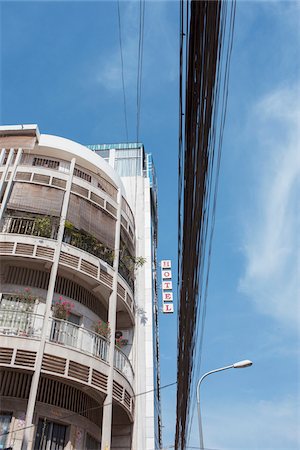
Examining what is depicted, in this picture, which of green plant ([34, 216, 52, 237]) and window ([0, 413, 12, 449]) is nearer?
window ([0, 413, 12, 449])

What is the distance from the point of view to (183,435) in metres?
11.7

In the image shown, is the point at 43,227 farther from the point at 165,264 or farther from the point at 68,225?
the point at 165,264

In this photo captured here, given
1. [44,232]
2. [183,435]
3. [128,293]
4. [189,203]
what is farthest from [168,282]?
[189,203]

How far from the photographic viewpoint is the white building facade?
39.5 ft

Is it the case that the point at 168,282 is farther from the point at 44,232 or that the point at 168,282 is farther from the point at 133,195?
the point at 44,232

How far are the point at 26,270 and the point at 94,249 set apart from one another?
268 centimetres

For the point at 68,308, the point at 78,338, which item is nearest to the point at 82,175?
the point at 68,308

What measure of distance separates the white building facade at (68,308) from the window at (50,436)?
0.03 m

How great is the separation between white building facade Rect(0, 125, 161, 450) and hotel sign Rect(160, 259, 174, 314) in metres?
3.64

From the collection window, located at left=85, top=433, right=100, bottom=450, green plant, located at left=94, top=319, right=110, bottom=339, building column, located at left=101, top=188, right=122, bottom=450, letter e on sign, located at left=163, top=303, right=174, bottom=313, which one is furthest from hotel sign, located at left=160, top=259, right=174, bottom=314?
window, located at left=85, top=433, right=100, bottom=450

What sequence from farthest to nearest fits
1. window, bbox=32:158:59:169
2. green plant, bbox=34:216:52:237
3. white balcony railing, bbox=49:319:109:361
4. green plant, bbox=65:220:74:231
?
window, bbox=32:158:59:169 < green plant, bbox=65:220:74:231 < green plant, bbox=34:216:52:237 < white balcony railing, bbox=49:319:109:361

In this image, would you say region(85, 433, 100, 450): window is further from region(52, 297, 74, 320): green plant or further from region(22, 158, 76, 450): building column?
region(52, 297, 74, 320): green plant

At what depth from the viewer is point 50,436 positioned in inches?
479

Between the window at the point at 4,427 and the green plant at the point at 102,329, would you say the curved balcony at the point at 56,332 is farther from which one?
the window at the point at 4,427
